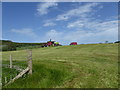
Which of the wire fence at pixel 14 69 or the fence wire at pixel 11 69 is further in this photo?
the fence wire at pixel 11 69

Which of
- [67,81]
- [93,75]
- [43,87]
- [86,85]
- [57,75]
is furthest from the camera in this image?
[93,75]

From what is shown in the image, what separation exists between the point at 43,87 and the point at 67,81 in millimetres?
1903

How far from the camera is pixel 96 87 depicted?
835cm

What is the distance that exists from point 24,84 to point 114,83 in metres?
5.69

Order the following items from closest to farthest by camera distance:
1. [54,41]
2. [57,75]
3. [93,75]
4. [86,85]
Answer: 1. [86,85]
2. [57,75]
3. [93,75]
4. [54,41]

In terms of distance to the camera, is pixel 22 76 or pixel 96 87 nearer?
pixel 96 87

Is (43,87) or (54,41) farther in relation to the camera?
(54,41)

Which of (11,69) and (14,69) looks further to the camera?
Answer: (11,69)

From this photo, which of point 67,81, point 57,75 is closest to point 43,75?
point 57,75

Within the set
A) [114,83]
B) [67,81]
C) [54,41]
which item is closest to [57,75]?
[67,81]

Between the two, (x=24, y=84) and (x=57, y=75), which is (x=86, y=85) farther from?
(x=24, y=84)

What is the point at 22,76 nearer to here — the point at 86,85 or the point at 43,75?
the point at 43,75

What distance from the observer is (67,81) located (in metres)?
9.20

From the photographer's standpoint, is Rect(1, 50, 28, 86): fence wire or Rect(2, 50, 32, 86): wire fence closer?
Rect(2, 50, 32, 86): wire fence
